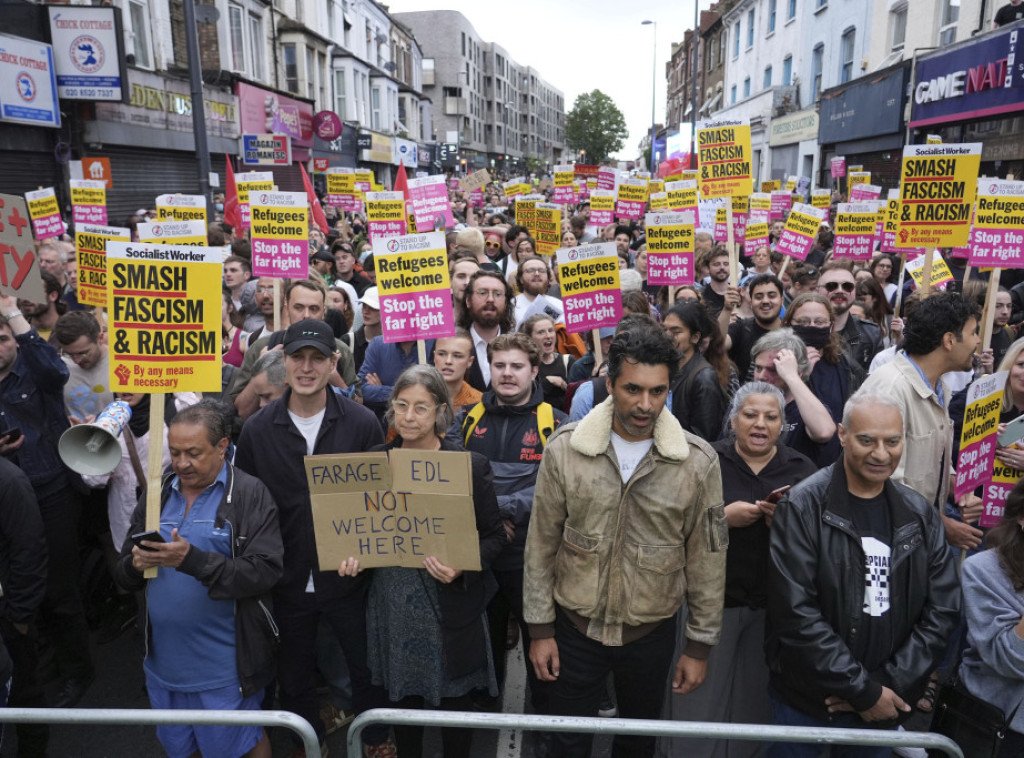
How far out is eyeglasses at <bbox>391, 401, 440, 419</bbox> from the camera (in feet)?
10.7

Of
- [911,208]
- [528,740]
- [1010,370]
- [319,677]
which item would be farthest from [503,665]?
[911,208]

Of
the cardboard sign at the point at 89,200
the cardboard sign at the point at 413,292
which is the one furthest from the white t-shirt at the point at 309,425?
the cardboard sign at the point at 89,200

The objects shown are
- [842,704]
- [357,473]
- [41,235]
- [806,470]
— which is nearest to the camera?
[842,704]

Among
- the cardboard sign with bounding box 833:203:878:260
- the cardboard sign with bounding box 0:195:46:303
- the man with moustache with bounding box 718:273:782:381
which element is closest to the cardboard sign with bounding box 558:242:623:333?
the man with moustache with bounding box 718:273:782:381

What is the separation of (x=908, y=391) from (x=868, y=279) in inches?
172

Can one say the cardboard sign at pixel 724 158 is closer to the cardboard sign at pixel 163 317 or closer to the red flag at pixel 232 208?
the cardboard sign at pixel 163 317

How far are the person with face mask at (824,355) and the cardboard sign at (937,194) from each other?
184cm

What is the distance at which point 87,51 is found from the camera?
47.7 feet

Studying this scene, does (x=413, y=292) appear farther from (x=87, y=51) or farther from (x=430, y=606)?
→ (x=87, y=51)

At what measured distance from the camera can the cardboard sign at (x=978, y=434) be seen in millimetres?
3527

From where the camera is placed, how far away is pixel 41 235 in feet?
29.8

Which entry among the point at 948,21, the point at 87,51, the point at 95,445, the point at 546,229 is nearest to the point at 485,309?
the point at 95,445

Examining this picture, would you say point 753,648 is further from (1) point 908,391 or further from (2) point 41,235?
(2) point 41,235

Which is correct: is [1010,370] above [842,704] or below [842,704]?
above
